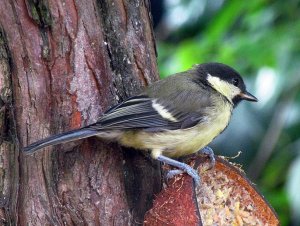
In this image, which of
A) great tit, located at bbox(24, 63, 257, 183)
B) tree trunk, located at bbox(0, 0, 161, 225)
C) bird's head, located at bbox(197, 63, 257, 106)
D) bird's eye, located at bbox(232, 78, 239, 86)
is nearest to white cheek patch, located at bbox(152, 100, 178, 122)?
great tit, located at bbox(24, 63, 257, 183)

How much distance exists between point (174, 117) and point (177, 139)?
83 millimetres

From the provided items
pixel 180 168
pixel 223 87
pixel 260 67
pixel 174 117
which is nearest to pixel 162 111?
pixel 174 117

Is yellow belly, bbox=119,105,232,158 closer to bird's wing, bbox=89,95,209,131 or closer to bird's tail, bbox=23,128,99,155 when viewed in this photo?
bird's wing, bbox=89,95,209,131

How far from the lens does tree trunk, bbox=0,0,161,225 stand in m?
2.94

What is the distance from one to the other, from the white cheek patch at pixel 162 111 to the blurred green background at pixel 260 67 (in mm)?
772

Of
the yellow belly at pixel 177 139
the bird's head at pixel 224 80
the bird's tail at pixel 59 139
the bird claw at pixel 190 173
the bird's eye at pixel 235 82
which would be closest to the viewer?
the bird's tail at pixel 59 139

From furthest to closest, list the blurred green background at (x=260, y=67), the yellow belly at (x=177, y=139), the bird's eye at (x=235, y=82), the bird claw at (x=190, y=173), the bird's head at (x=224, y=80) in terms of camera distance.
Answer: the blurred green background at (x=260, y=67) → the bird's eye at (x=235, y=82) → the bird's head at (x=224, y=80) → the yellow belly at (x=177, y=139) → the bird claw at (x=190, y=173)

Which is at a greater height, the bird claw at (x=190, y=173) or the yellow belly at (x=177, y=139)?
the yellow belly at (x=177, y=139)

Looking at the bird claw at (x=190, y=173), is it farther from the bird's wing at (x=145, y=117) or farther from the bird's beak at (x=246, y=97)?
the bird's beak at (x=246, y=97)

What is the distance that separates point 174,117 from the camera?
325 cm

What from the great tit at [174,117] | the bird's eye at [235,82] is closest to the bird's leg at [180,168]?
the great tit at [174,117]

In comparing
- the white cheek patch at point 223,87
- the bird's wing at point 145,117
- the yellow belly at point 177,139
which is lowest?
the yellow belly at point 177,139

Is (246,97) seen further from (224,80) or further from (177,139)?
(177,139)

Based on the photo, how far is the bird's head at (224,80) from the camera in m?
3.46
